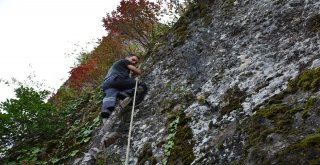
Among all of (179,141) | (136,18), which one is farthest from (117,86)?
(136,18)

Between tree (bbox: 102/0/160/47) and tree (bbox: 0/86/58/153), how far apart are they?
15.4 ft

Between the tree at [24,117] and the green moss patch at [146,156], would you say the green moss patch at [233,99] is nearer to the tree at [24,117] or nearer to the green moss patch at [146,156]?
the green moss patch at [146,156]

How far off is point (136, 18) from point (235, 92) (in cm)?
798

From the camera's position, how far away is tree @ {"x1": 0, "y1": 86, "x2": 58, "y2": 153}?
27.8 ft

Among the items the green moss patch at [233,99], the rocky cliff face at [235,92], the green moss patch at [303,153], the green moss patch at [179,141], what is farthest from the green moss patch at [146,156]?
the green moss patch at [303,153]

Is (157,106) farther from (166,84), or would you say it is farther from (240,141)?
(240,141)

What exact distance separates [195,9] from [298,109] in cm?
531

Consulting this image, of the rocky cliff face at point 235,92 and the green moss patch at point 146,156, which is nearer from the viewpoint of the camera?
the rocky cliff face at point 235,92

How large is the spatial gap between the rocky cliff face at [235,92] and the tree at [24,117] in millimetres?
2494

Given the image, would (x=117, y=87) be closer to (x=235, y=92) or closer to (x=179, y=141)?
(x=179, y=141)

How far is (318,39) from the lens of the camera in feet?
17.1

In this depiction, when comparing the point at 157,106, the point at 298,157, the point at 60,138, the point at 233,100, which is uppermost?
the point at 60,138

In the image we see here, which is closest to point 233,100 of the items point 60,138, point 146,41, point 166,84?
point 166,84

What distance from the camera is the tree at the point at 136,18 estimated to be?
12.7m
